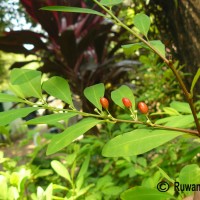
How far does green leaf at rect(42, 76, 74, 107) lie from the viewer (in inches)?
18.1

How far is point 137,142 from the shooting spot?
1.22ft

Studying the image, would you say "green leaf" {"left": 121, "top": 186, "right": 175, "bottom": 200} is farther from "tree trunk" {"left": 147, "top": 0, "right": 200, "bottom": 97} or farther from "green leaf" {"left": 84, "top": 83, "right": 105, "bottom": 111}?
"tree trunk" {"left": 147, "top": 0, "right": 200, "bottom": 97}

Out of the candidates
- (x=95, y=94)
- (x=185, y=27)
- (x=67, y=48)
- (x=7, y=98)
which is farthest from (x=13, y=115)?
(x=67, y=48)

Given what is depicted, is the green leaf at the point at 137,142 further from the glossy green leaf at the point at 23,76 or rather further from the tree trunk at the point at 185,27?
the tree trunk at the point at 185,27

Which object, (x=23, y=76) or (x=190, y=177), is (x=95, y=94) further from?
(x=190, y=177)

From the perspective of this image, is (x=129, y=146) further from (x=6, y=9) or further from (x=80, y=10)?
(x=6, y=9)

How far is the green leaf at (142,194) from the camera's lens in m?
0.41

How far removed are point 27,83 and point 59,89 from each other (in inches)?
2.2

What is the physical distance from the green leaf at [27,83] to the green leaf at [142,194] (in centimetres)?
21

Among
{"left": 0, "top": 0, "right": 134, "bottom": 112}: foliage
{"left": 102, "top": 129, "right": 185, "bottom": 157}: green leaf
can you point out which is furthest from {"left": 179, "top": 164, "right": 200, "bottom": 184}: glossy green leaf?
{"left": 0, "top": 0, "right": 134, "bottom": 112}: foliage

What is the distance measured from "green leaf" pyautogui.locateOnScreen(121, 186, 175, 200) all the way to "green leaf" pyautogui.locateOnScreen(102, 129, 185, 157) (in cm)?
9

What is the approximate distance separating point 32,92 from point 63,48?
1.46m

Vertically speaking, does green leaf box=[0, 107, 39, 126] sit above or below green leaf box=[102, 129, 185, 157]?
above

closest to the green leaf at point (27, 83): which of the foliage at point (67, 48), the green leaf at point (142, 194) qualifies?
the green leaf at point (142, 194)
